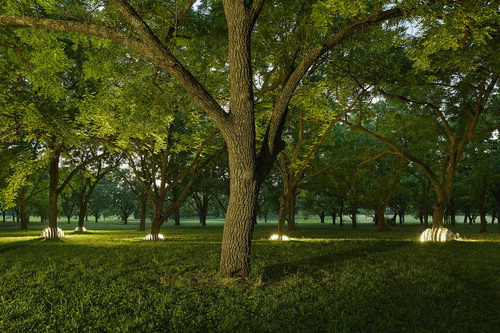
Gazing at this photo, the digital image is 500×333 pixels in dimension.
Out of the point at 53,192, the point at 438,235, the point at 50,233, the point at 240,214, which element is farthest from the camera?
the point at 50,233

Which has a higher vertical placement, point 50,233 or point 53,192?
point 53,192

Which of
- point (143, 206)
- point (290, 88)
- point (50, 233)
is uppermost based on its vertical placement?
point (290, 88)

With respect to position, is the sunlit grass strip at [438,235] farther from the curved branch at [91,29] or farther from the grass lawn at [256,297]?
the curved branch at [91,29]

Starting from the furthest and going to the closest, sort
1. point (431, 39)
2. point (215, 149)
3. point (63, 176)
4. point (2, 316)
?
1. point (63, 176)
2. point (215, 149)
3. point (431, 39)
4. point (2, 316)

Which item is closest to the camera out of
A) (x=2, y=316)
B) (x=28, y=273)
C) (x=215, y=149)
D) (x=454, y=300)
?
(x=2, y=316)

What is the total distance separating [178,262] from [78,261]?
9.71 feet

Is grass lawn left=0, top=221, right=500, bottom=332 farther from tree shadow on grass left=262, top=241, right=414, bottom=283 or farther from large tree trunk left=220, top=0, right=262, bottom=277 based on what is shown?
large tree trunk left=220, top=0, right=262, bottom=277

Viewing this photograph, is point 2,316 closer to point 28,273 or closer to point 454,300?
point 28,273

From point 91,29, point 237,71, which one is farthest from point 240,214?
point 91,29

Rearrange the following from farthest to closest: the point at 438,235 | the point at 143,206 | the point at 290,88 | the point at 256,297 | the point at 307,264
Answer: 1. the point at 143,206
2. the point at 438,235
3. the point at 307,264
4. the point at 290,88
5. the point at 256,297

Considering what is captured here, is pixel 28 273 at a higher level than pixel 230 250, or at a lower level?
lower

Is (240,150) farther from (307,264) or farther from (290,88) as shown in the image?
(307,264)

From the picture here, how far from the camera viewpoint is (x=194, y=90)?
6.21m

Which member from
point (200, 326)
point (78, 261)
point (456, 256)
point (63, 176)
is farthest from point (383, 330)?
point (63, 176)
